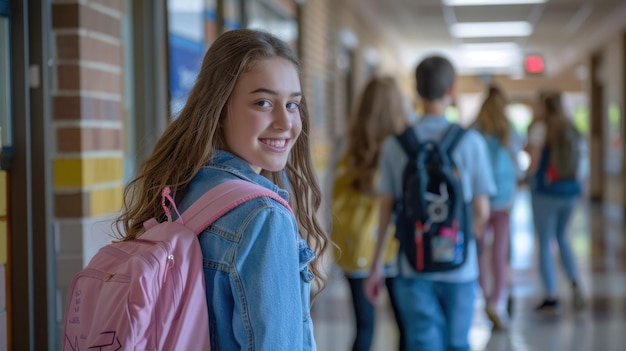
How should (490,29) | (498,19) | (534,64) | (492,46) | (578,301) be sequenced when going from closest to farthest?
(578,301)
(498,19)
(490,29)
(534,64)
(492,46)

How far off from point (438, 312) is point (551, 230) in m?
3.31

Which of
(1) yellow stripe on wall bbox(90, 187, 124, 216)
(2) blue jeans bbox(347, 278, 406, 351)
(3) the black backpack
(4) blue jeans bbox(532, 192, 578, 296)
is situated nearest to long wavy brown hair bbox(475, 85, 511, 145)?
(4) blue jeans bbox(532, 192, 578, 296)

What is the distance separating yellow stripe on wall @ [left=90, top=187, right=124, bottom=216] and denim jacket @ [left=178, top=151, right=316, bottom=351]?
1.34 metres

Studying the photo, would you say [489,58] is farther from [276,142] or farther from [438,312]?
[276,142]

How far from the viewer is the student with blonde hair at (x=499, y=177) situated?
17.9 ft

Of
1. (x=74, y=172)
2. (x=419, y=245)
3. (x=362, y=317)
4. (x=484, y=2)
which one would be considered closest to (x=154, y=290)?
(x=74, y=172)

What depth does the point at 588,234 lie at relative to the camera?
1160 centimetres

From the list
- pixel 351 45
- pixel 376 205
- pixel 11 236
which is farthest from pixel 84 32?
pixel 351 45

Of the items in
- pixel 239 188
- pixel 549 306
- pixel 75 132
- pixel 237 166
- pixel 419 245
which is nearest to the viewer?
pixel 239 188

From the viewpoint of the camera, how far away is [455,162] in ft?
10.8

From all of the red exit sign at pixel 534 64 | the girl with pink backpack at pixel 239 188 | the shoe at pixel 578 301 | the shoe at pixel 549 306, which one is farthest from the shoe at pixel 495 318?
the red exit sign at pixel 534 64

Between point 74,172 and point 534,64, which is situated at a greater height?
point 534,64

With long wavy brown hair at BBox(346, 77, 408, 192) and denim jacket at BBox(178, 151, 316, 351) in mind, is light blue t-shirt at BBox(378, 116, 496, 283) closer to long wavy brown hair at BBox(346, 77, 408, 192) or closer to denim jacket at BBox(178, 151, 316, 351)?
long wavy brown hair at BBox(346, 77, 408, 192)

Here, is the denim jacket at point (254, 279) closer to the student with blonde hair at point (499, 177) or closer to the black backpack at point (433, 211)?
the black backpack at point (433, 211)
